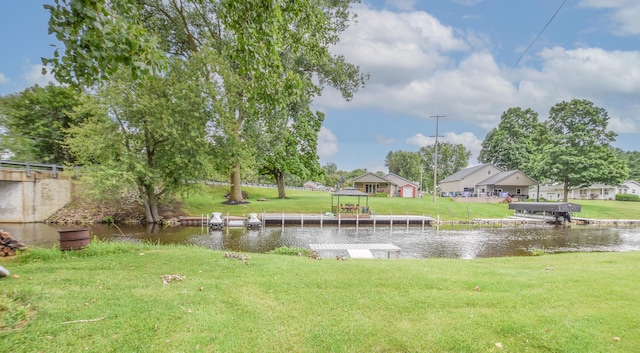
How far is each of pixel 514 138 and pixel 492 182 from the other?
51.4 ft

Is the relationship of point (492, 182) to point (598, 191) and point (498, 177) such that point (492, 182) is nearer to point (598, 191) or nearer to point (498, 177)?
point (498, 177)

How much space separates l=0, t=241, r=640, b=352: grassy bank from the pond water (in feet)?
28.2

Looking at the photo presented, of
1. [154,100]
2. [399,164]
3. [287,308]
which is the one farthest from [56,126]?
[399,164]

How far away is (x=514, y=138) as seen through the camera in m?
56.0

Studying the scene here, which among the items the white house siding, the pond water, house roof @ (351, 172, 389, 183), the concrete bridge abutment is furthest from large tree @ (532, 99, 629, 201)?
the concrete bridge abutment

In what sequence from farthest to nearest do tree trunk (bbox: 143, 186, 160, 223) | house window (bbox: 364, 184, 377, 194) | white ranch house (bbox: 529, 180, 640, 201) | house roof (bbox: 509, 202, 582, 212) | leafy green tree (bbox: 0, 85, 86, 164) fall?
white ranch house (bbox: 529, 180, 640, 201), house window (bbox: 364, 184, 377, 194), house roof (bbox: 509, 202, 582, 212), leafy green tree (bbox: 0, 85, 86, 164), tree trunk (bbox: 143, 186, 160, 223)

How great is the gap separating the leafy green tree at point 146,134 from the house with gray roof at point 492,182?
3993 centimetres

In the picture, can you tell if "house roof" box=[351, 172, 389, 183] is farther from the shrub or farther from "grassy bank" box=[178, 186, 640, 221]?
the shrub

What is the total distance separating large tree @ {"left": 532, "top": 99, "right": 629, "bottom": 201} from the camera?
36.8 m

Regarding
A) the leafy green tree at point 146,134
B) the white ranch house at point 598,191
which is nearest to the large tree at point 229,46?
the leafy green tree at point 146,134

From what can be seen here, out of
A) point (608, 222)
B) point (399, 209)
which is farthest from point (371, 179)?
point (608, 222)

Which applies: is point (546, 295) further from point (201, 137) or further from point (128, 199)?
point (128, 199)

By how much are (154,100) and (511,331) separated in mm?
22766

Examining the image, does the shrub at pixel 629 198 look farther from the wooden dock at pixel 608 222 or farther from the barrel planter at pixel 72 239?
the barrel planter at pixel 72 239
